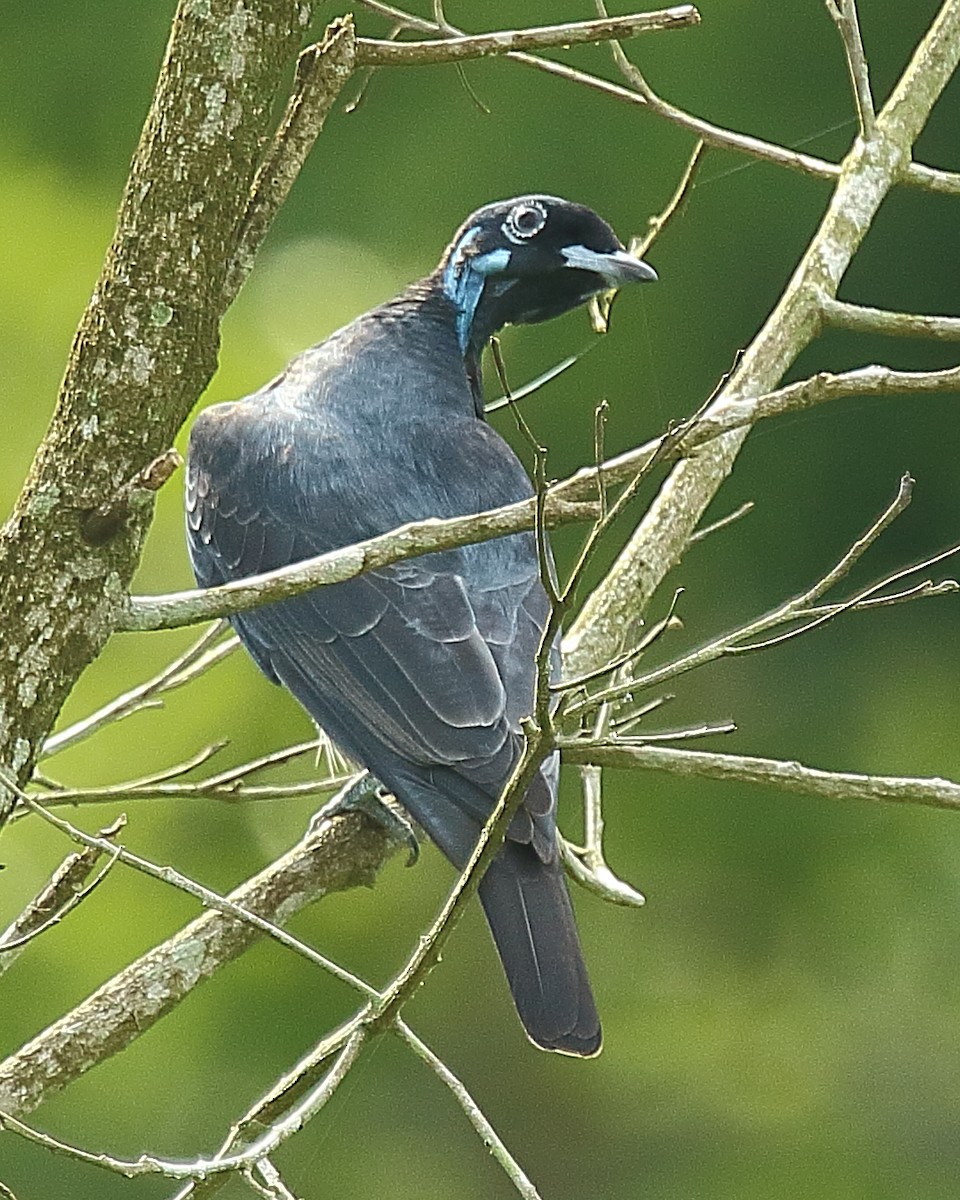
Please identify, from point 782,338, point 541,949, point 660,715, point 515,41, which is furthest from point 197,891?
point 660,715

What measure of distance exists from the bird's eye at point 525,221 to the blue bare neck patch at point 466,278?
0.04 meters

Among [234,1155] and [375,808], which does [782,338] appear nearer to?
[375,808]

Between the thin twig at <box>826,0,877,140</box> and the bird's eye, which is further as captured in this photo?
the bird's eye

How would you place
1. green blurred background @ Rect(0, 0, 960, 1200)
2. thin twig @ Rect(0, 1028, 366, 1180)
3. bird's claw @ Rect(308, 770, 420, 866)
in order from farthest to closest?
1. green blurred background @ Rect(0, 0, 960, 1200)
2. bird's claw @ Rect(308, 770, 420, 866)
3. thin twig @ Rect(0, 1028, 366, 1180)

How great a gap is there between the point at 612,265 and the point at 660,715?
3.07 meters

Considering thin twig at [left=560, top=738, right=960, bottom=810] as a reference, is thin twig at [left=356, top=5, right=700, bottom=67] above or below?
above

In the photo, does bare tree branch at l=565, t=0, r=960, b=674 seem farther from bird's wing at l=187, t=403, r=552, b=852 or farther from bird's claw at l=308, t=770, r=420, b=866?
bird's claw at l=308, t=770, r=420, b=866

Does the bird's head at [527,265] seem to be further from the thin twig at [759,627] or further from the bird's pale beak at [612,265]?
the thin twig at [759,627]

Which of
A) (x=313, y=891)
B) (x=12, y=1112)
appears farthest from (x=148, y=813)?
(x=12, y=1112)

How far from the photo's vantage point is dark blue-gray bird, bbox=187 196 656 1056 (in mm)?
2895

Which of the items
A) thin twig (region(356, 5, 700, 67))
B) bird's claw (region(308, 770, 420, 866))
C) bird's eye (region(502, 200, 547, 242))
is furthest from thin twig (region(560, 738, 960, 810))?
bird's eye (region(502, 200, 547, 242))

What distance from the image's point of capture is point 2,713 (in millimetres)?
2195

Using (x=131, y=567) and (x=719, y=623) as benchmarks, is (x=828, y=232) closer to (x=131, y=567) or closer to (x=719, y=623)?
(x=131, y=567)

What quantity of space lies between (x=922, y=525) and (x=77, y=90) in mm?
3784
